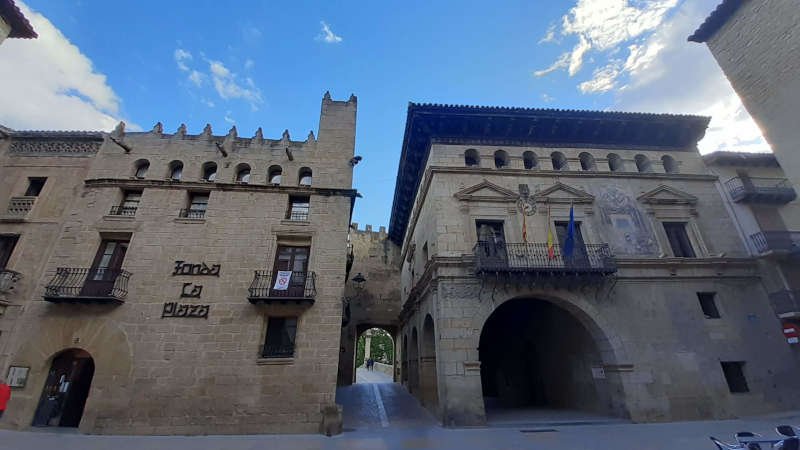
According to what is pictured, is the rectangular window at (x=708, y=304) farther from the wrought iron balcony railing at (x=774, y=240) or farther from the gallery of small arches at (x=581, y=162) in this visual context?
the gallery of small arches at (x=581, y=162)

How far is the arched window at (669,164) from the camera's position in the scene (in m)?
15.4

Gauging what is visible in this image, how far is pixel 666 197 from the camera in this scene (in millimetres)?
14320

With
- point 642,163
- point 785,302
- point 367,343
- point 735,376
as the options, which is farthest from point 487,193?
point 367,343

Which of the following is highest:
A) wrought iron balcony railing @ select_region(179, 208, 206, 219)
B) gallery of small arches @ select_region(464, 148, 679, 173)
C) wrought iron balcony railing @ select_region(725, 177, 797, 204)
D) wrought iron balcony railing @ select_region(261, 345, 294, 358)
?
gallery of small arches @ select_region(464, 148, 679, 173)

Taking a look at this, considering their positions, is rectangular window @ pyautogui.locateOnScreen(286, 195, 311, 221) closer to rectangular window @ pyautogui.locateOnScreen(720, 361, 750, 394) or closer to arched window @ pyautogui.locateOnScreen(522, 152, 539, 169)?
arched window @ pyautogui.locateOnScreen(522, 152, 539, 169)

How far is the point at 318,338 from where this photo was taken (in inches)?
407

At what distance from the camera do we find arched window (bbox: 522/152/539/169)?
48.7 ft

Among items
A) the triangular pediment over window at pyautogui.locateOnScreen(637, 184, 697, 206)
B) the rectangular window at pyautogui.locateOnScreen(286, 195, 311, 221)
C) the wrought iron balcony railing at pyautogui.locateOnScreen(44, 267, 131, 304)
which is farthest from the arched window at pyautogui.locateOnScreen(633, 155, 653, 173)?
the wrought iron balcony railing at pyautogui.locateOnScreen(44, 267, 131, 304)

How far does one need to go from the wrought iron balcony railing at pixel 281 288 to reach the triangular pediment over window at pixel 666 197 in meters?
15.3

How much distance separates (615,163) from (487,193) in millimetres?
7431

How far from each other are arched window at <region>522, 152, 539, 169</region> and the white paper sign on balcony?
1184 centimetres

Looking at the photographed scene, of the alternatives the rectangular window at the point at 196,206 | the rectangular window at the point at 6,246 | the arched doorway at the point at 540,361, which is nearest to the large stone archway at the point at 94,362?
the rectangular window at the point at 6,246

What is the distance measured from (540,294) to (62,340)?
1667 centimetres

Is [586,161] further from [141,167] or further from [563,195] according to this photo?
[141,167]
